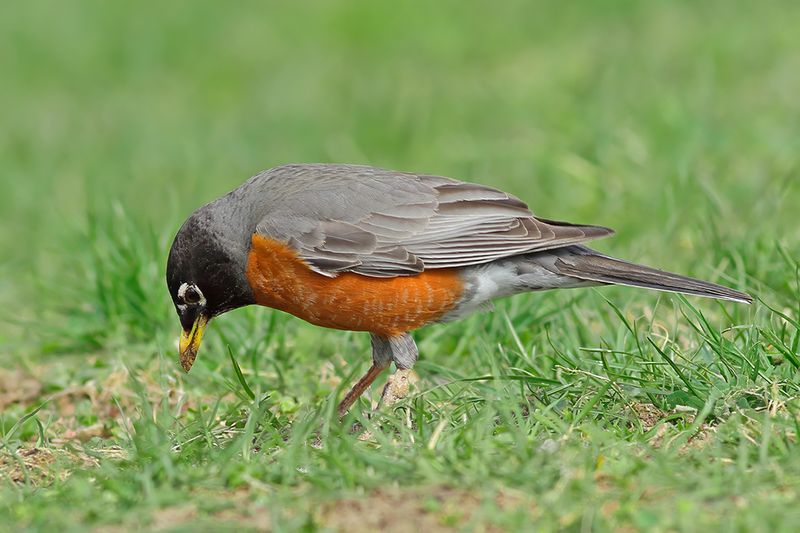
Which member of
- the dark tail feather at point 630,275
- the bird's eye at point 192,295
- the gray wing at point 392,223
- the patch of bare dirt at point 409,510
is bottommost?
the bird's eye at point 192,295

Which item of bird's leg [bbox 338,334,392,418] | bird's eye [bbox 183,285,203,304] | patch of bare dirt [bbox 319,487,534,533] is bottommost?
bird's leg [bbox 338,334,392,418]

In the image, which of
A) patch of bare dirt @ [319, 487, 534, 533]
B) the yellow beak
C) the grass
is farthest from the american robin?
patch of bare dirt @ [319, 487, 534, 533]

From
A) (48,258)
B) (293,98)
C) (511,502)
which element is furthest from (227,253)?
(293,98)

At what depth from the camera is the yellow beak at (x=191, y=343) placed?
6.29m

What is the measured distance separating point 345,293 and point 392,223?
20.8 inches

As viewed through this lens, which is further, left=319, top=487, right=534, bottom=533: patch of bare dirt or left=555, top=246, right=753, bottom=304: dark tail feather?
left=555, top=246, right=753, bottom=304: dark tail feather

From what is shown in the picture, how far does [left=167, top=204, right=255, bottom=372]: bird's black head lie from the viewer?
604 centimetres

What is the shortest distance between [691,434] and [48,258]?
6449mm

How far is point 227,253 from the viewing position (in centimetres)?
603

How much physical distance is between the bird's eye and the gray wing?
56 cm

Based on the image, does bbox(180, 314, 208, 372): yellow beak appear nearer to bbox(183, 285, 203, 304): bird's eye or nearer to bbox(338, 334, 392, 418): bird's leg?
bbox(183, 285, 203, 304): bird's eye

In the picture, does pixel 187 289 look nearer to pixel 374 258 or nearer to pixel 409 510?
pixel 374 258

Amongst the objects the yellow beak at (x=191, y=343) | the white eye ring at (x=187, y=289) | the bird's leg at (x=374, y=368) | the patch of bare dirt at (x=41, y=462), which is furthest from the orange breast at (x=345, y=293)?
the patch of bare dirt at (x=41, y=462)

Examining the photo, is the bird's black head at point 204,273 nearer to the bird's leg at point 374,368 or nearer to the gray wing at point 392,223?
the gray wing at point 392,223
